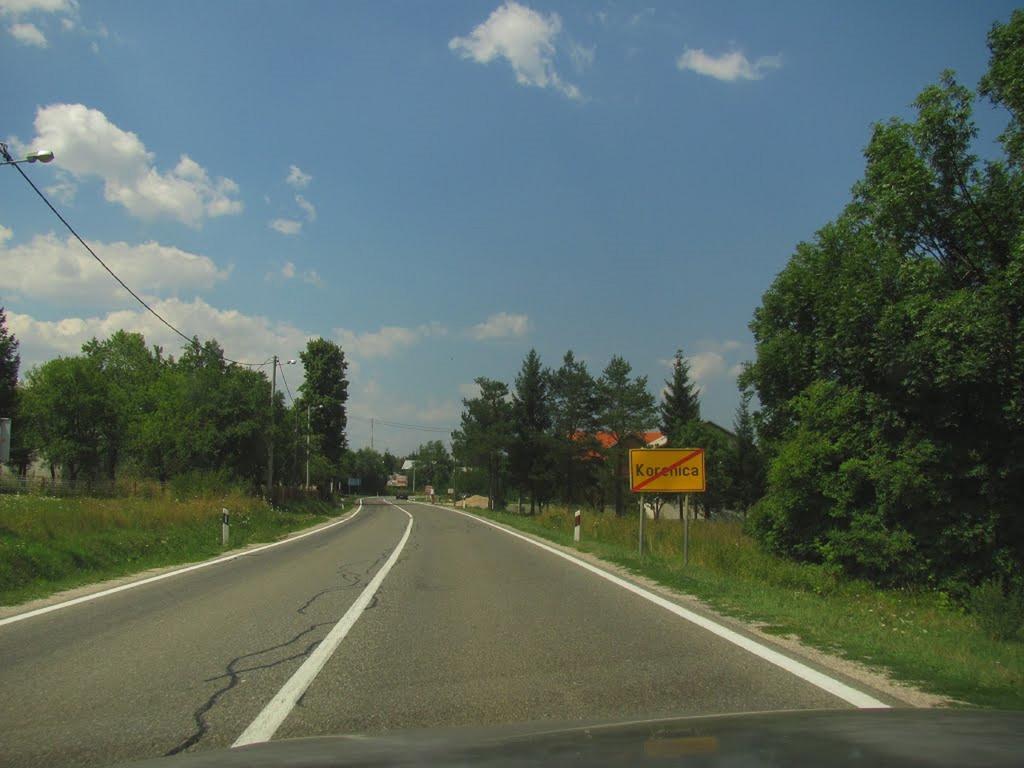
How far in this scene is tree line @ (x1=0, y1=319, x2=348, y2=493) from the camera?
46281 mm

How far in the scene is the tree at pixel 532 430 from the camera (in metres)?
61.5

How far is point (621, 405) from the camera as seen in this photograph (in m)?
60.8

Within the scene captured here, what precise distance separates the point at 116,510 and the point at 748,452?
43.0 m

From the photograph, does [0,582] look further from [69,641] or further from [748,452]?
[748,452]

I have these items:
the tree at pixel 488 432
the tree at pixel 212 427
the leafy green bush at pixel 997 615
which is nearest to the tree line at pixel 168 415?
the tree at pixel 212 427

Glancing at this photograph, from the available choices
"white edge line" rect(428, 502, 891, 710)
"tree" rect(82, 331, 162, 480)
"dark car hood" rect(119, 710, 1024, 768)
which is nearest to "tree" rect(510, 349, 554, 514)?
"tree" rect(82, 331, 162, 480)

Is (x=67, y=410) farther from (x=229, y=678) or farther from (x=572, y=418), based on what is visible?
(x=229, y=678)

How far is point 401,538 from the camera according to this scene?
26.1 metres

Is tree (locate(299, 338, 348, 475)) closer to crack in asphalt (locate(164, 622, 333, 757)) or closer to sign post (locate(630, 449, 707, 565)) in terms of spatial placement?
sign post (locate(630, 449, 707, 565))

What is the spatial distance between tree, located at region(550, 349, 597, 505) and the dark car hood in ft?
181

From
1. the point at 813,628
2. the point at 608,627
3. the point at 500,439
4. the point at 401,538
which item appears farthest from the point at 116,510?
the point at 500,439

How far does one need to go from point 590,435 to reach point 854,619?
2020 inches

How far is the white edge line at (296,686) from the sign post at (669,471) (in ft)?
28.8

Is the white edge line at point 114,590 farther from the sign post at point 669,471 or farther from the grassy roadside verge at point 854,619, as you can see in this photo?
the sign post at point 669,471
